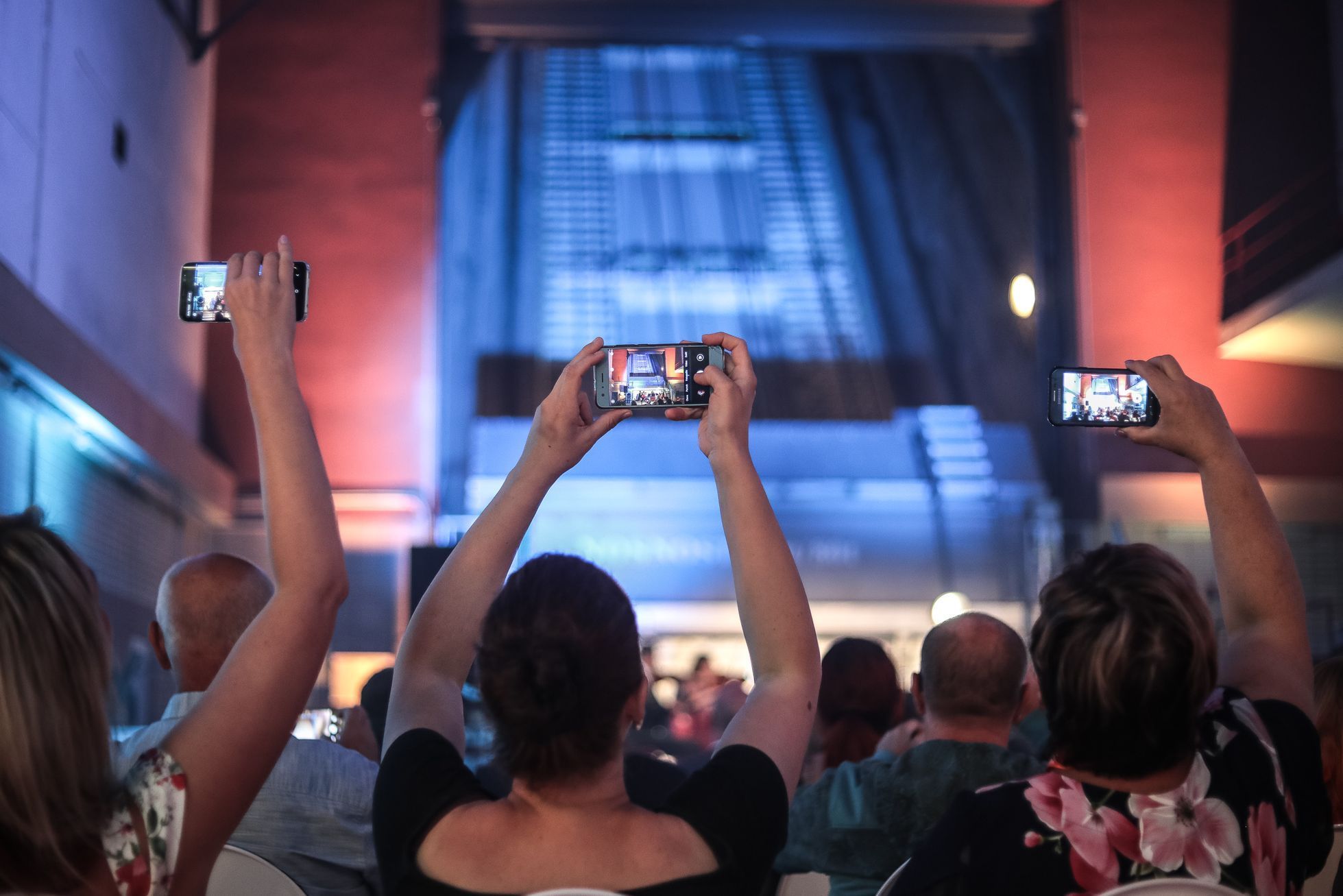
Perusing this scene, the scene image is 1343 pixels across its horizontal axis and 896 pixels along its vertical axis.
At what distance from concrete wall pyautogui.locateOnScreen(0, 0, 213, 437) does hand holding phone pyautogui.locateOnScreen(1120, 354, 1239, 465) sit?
4817mm

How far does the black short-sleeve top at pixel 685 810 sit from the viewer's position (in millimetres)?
1308

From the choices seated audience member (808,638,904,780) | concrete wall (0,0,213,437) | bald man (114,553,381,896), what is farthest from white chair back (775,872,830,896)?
concrete wall (0,0,213,437)

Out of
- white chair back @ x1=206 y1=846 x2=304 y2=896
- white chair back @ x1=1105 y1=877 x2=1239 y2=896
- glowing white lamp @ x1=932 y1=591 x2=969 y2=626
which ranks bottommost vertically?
glowing white lamp @ x1=932 y1=591 x2=969 y2=626

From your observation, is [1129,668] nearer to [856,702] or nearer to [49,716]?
[49,716]

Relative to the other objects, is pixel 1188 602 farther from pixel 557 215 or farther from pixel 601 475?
pixel 557 215

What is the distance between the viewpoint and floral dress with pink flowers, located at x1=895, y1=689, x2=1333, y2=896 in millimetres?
1370

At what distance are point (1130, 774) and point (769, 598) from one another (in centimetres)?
43

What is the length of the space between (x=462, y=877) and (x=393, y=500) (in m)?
9.21

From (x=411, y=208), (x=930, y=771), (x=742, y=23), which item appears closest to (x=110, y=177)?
(x=411, y=208)

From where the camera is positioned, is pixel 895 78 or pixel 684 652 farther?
pixel 895 78

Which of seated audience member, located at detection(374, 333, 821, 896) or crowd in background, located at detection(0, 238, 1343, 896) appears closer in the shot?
crowd in background, located at detection(0, 238, 1343, 896)

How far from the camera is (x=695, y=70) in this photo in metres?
11.5

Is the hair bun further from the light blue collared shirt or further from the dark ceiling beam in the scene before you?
the dark ceiling beam

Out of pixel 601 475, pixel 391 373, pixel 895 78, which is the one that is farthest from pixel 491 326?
pixel 895 78
